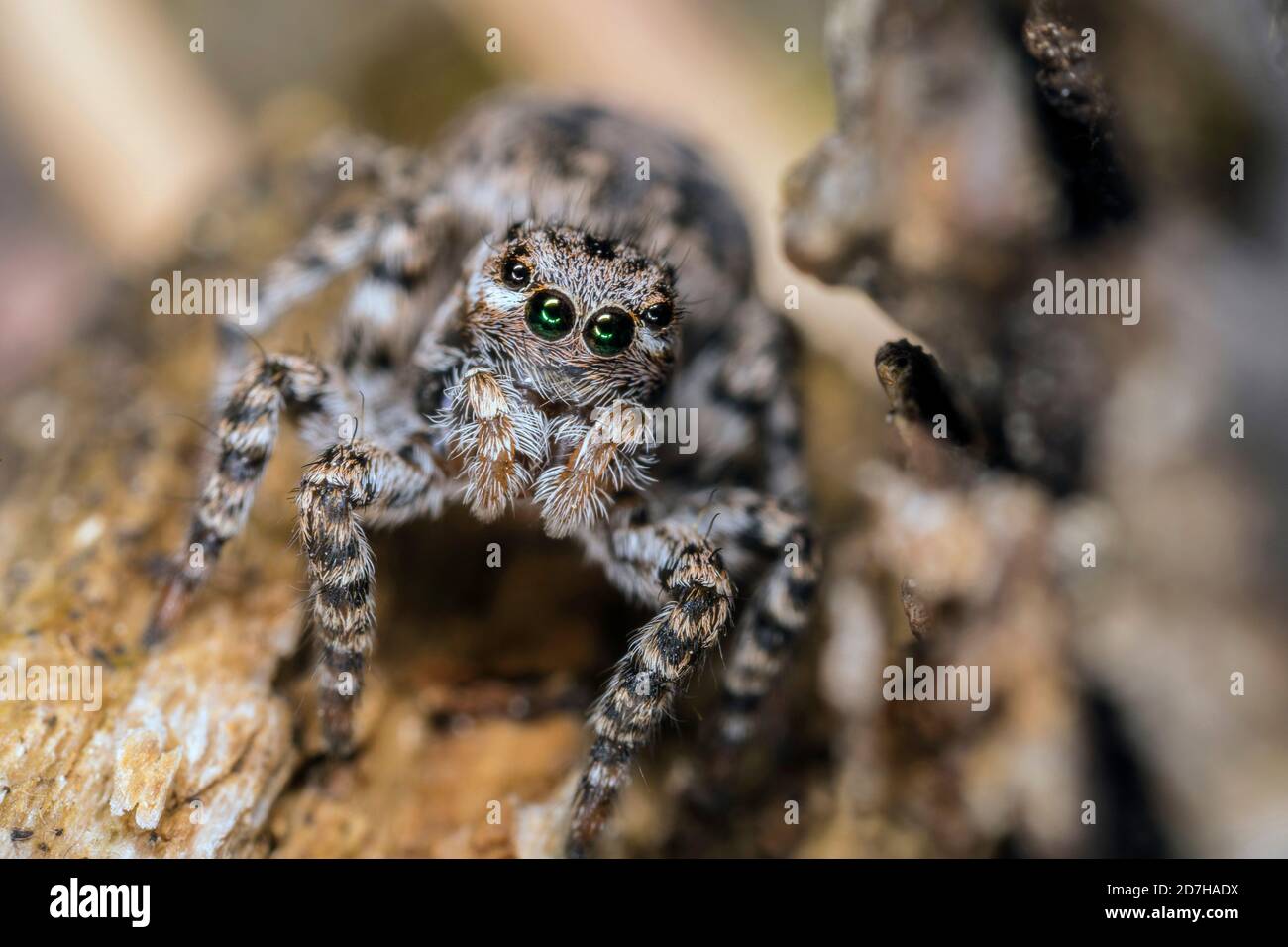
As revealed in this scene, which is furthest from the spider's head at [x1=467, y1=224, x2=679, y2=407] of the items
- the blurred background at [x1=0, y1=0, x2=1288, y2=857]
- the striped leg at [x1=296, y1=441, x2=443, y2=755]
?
the blurred background at [x1=0, y1=0, x2=1288, y2=857]

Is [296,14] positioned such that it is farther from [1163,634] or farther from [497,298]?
[1163,634]

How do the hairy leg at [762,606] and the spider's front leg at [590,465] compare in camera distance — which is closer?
the spider's front leg at [590,465]

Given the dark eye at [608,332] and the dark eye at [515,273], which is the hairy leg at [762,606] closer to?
the dark eye at [608,332]

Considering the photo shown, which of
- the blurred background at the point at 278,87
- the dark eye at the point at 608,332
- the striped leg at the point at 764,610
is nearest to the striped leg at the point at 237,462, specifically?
the dark eye at the point at 608,332

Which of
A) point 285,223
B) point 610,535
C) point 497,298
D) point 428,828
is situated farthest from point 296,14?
point 428,828

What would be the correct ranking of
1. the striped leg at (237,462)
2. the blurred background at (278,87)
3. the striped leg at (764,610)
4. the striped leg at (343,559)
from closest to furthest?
the striped leg at (343,559) → the striped leg at (237,462) → the striped leg at (764,610) → the blurred background at (278,87)

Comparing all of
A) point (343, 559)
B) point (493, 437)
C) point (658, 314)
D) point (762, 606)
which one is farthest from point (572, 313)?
point (762, 606)

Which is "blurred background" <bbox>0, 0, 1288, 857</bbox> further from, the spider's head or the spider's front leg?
the spider's head
